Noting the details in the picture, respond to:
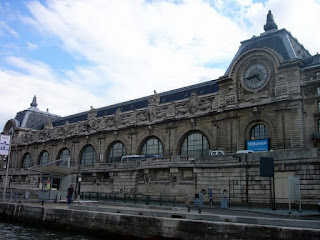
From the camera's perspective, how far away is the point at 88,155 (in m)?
61.2

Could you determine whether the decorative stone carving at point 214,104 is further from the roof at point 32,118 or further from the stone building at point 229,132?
the roof at point 32,118

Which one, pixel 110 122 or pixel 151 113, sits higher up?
pixel 151 113

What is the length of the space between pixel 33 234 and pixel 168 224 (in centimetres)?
1005

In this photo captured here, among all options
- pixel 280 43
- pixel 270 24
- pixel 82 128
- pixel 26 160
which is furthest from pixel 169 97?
pixel 26 160

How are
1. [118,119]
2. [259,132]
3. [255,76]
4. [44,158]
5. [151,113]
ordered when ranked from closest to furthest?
1. [259,132]
2. [255,76]
3. [151,113]
4. [118,119]
5. [44,158]

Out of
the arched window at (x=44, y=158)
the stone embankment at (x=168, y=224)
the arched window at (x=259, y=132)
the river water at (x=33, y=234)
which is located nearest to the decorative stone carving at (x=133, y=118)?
the arched window at (x=259, y=132)

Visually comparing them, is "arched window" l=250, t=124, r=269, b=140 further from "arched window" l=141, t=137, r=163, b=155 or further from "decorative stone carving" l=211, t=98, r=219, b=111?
"arched window" l=141, t=137, r=163, b=155

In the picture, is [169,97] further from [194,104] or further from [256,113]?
[256,113]

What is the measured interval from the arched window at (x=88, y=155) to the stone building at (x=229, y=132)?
2.46 meters

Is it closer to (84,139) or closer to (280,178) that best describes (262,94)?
(280,178)

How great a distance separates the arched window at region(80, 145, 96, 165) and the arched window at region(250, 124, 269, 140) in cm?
3030

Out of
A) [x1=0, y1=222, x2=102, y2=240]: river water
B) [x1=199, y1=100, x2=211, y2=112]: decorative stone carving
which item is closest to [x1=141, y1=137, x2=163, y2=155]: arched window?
[x1=199, y1=100, x2=211, y2=112]: decorative stone carving

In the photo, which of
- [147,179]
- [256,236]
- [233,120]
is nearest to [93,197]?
[147,179]

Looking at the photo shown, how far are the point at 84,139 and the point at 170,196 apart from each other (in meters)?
32.4
